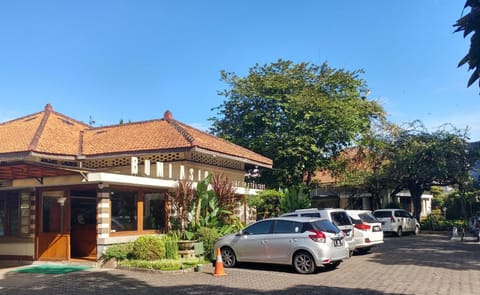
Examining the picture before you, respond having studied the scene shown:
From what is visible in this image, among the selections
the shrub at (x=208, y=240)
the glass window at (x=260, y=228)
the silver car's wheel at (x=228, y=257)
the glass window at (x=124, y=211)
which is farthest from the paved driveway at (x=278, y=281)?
the glass window at (x=124, y=211)

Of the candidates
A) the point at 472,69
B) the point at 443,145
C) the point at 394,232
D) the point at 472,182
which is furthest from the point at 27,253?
the point at 472,182

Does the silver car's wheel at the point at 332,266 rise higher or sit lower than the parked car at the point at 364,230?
lower

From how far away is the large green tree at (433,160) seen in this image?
1175 inches

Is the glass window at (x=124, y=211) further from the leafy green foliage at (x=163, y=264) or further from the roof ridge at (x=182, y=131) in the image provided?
the roof ridge at (x=182, y=131)

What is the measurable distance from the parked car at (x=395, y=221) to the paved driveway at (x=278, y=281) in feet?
38.6

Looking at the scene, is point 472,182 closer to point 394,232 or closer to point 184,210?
point 394,232

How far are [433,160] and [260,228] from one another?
19699mm

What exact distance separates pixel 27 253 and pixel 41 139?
4594 mm

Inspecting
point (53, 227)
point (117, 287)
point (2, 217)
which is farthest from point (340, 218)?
point (2, 217)

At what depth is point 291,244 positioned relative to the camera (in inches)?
525

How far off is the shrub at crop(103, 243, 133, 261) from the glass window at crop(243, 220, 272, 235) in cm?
392

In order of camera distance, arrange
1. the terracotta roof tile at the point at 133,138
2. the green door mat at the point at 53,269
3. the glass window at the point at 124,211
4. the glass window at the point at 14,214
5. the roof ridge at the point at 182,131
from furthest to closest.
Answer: the terracotta roof tile at the point at 133,138, the roof ridge at the point at 182,131, the glass window at the point at 14,214, the glass window at the point at 124,211, the green door mat at the point at 53,269

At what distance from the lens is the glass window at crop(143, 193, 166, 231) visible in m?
17.2

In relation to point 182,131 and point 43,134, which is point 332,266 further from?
point 43,134
